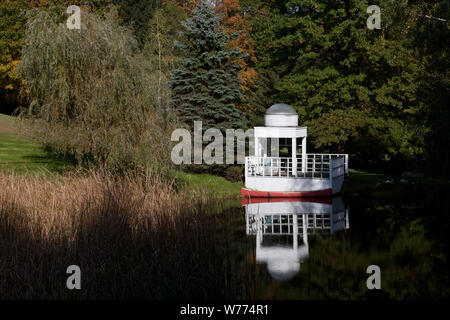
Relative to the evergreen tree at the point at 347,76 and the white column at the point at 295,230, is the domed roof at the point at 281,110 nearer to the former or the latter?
the evergreen tree at the point at 347,76

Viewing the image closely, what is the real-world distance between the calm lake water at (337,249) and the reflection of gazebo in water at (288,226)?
2 cm

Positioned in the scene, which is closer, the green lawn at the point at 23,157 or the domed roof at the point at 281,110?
the green lawn at the point at 23,157

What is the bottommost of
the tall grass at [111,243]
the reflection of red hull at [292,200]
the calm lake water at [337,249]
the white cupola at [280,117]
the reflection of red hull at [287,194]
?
the calm lake water at [337,249]

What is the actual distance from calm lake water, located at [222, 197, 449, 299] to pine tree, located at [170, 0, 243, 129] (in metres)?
5.82

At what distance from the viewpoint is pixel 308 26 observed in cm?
2412

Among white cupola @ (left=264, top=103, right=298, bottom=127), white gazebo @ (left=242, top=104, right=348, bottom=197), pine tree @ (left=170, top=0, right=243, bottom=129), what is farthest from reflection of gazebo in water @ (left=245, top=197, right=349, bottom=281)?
pine tree @ (left=170, top=0, right=243, bottom=129)

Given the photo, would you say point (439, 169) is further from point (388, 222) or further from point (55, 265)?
point (55, 265)

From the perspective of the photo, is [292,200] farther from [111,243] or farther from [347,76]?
[111,243]

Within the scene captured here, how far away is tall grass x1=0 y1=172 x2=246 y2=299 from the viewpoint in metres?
8.04

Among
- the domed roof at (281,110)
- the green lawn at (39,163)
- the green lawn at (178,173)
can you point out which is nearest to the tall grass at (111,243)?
the green lawn at (39,163)

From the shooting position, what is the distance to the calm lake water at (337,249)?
9.83 meters

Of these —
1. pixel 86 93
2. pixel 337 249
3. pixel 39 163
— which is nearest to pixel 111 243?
pixel 337 249
